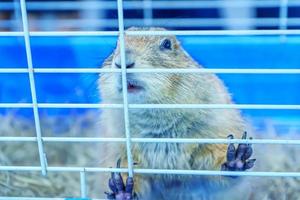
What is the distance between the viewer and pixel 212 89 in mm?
1528

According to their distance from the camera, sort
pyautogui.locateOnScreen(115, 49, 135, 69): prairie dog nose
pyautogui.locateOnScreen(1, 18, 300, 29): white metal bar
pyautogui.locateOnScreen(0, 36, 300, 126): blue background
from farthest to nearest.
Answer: pyautogui.locateOnScreen(1, 18, 300, 29): white metal bar, pyautogui.locateOnScreen(0, 36, 300, 126): blue background, pyautogui.locateOnScreen(115, 49, 135, 69): prairie dog nose

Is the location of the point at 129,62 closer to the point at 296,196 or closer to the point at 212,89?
the point at 212,89

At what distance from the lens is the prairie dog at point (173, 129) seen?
4.61 feet

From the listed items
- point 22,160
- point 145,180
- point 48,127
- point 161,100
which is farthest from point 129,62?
point 48,127

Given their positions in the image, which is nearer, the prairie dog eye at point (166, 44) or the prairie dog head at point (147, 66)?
the prairie dog head at point (147, 66)

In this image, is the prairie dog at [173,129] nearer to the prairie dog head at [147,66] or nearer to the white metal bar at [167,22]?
the prairie dog head at [147,66]

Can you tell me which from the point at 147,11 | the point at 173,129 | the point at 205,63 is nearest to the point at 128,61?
the point at 173,129

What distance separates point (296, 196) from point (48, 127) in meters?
1.12

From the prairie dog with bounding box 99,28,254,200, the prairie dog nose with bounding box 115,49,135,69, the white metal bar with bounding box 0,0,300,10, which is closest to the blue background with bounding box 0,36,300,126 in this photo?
the white metal bar with bounding box 0,0,300,10

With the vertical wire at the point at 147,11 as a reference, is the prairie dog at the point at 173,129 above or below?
below

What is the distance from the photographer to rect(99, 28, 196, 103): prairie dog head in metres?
1.26

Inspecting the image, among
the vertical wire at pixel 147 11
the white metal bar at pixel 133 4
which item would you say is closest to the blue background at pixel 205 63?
the vertical wire at pixel 147 11

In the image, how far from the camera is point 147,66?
51.1 inches

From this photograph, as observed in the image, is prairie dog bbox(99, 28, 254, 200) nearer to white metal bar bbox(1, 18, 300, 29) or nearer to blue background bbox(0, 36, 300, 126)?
blue background bbox(0, 36, 300, 126)
